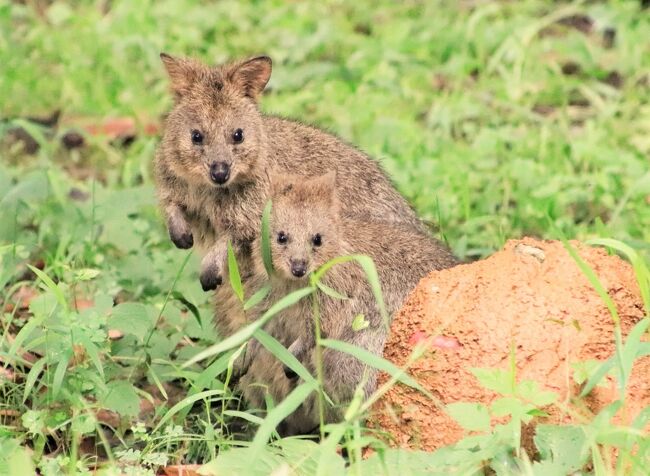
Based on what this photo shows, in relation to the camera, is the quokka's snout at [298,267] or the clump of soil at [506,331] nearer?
the clump of soil at [506,331]

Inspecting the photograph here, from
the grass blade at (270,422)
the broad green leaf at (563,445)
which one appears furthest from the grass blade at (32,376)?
the broad green leaf at (563,445)

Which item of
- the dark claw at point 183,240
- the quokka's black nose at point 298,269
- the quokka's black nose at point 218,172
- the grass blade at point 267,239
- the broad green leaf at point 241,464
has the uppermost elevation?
the quokka's black nose at point 218,172

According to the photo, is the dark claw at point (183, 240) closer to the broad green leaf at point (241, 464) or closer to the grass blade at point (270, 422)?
the broad green leaf at point (241, 464)

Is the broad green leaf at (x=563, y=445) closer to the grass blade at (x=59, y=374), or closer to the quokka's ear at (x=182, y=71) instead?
the grass blade at (x=59, y=374)

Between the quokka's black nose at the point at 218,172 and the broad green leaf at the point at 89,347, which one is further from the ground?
the quokka's black nose at the point at 218,172

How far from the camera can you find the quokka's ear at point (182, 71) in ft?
20.5

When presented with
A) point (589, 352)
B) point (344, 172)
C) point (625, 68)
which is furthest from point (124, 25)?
point (589, 352)

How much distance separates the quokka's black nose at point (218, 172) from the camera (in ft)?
19.8

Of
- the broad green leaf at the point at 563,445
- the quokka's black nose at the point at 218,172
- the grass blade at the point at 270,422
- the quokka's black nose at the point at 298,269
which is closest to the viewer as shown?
the grass blade at the point at 270,422

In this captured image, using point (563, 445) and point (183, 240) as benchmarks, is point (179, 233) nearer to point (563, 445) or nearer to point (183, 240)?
point (183, 240)

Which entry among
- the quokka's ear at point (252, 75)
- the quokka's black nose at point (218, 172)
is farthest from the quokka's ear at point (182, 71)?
the quokka's black nose at point (218, 172)

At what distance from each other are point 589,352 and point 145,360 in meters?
2.18

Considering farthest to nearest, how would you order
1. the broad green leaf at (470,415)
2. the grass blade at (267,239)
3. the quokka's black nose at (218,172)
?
1. the quokka's black nose at (218,172)
2. the grass blade at (267,239)
3. the broad green leaf at (470,415)

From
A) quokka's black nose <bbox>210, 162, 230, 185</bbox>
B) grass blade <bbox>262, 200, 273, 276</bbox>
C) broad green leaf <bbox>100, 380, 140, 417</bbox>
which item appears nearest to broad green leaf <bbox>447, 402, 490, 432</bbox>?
grass blade <bbox>262, 200, 273, 276</bbox>
